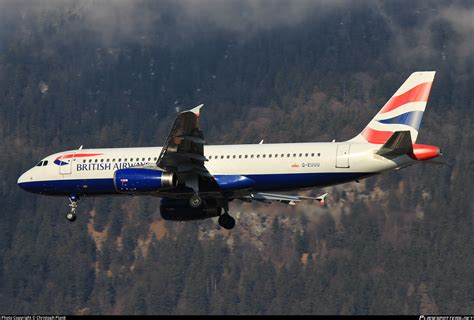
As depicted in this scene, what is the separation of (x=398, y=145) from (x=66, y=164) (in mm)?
23536

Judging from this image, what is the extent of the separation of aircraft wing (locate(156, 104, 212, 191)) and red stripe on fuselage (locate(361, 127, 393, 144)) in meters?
10.6

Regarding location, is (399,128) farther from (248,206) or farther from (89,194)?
(248,206)

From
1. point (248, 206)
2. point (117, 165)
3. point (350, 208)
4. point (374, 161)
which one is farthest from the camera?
point (350, 208)

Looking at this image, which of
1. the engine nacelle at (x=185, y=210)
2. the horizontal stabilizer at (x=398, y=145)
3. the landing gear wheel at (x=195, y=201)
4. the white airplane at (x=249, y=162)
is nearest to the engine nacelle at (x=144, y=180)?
the white airplane at (x=249, y=162)

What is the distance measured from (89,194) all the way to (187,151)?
989cm

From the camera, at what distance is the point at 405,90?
85750mm

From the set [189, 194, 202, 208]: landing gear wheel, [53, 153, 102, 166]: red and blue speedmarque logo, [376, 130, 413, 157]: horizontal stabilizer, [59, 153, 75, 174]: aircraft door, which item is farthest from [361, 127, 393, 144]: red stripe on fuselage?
[59, 153, 75, 174]: aircraft door

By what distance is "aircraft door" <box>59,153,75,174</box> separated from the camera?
89250 mm

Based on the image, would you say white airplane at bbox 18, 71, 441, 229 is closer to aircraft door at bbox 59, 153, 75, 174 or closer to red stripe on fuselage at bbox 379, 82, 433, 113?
red stripe on fuselage at bbox 379, 82, 433, 113

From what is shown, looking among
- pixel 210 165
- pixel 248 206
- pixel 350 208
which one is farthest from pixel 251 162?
pixel 350 208

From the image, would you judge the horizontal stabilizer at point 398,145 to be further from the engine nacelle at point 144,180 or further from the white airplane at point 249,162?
the engine nacelle at point 144,180

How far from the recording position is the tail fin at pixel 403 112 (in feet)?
278

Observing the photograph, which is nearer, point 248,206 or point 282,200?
point 282,200

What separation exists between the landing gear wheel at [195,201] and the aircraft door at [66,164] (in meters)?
9.62
